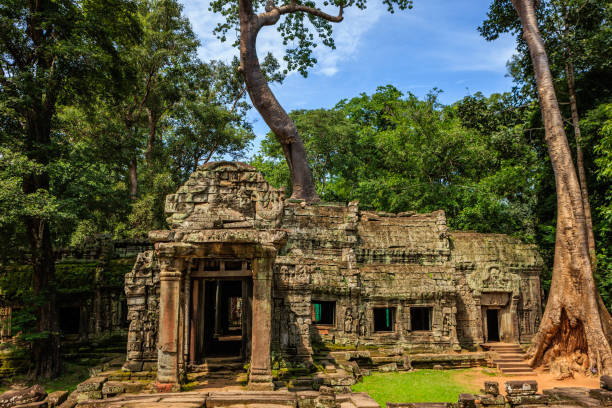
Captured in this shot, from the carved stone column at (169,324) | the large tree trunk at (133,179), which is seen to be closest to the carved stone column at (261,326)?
the carved stone column at (169,324)

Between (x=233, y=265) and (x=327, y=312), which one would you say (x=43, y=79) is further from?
(x=327, y=312)

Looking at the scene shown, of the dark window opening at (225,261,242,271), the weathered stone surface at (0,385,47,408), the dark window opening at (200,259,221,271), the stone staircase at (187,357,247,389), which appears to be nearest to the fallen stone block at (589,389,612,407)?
the stone staircase at (187,357,247,389)

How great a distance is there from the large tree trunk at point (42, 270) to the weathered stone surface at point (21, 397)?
4665 millimetres

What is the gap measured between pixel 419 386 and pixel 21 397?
9.91 m

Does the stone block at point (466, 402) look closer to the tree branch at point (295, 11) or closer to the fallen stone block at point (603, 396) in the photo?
the fallen stone block at point (603, 396)

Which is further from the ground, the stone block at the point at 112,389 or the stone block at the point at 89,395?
the stone block at the point at 112,389

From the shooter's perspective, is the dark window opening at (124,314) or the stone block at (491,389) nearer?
the stone block at (491,389)

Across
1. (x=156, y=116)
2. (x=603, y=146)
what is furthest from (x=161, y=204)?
(x=603, y=146)

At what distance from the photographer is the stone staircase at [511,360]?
1409cm

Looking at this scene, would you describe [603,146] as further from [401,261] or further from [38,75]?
[38,75]

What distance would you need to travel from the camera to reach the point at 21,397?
829cm

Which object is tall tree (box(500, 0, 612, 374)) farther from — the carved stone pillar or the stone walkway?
the carved stone pillar

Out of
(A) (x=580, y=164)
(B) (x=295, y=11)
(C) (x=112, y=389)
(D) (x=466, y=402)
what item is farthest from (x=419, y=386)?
(B) (x=295, y=11)

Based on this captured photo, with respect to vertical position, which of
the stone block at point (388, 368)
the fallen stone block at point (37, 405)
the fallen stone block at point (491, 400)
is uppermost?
the fallen stone block at point (37, 405)
